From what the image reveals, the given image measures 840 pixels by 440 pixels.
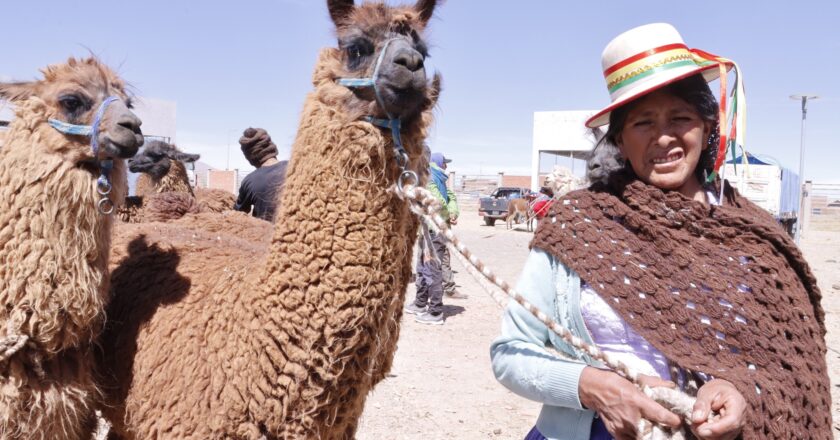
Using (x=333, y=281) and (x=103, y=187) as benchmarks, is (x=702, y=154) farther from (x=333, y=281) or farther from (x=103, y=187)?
(x=103, y=187)

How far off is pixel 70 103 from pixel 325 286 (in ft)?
4.10

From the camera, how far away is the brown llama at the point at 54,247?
2029 mm

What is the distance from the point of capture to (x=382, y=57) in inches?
74.7

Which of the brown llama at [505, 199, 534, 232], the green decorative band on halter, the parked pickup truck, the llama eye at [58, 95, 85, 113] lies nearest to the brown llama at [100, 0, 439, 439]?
the green decorative band on halter

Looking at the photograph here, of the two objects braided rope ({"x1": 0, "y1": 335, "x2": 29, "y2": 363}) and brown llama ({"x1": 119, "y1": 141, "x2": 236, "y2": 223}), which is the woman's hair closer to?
braided rope ({"x1": 0, "y1": 335, "x2": 29, "y2": 363})

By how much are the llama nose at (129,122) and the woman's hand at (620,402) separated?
1803 mm

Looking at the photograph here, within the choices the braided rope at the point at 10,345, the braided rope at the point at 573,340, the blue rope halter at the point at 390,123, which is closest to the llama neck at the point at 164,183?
the braided rope at the point at 10,345

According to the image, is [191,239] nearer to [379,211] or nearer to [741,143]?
[379,211]

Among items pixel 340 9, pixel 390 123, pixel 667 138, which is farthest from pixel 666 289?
pixel 340 9

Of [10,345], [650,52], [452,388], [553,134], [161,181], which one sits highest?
[553,134]

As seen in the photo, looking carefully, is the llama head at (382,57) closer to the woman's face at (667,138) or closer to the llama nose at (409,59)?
the llama nose at (409,59)

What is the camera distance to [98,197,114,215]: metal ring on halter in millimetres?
2145

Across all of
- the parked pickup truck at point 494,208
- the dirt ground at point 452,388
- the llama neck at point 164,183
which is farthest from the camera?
the parked pickup truck at point 494,208

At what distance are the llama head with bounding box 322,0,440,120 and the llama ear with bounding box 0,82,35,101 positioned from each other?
44.7 inches
